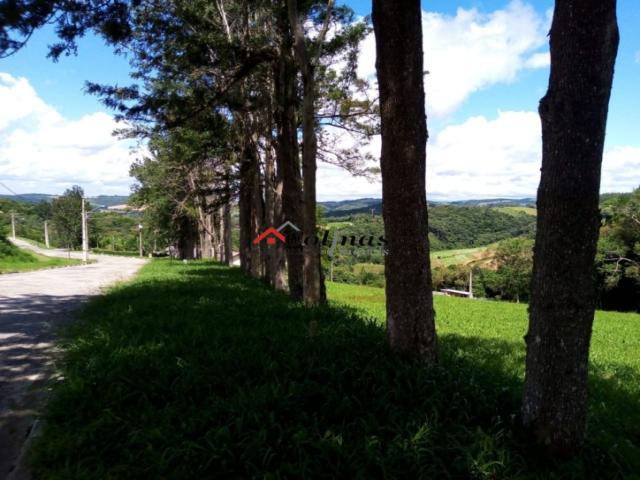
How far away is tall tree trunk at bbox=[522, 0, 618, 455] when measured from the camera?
322 centimetres

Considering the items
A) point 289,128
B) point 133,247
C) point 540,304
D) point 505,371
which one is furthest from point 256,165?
point 133,247

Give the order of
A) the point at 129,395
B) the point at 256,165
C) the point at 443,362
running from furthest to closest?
the point at 256,165 → the point at 443,362 → the point at 129,395

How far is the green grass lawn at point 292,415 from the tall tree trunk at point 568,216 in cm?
41

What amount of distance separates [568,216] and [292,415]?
2536 mm

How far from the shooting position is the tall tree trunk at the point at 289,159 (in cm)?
1123

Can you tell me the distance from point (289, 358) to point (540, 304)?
2.42m

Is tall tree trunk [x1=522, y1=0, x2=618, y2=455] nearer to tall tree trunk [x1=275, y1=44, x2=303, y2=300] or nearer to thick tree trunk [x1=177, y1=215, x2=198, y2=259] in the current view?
tall tree trunk [x1=275, y1=44, x2=303, y2=300]


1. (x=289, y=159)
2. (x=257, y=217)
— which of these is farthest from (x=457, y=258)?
(x=289, y=159)

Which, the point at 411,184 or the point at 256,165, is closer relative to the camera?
the point at 411,184

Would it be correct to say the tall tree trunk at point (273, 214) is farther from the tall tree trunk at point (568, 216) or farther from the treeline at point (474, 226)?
the treeline at point (474, 226)

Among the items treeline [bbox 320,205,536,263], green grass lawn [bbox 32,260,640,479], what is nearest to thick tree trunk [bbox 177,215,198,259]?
green grass lawn [bbox 32,260,640,479]

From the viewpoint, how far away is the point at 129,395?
424cm

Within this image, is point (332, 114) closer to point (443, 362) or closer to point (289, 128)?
point (289, 128)

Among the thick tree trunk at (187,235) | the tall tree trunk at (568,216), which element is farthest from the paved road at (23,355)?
the thick tree trunk at (187,235)
